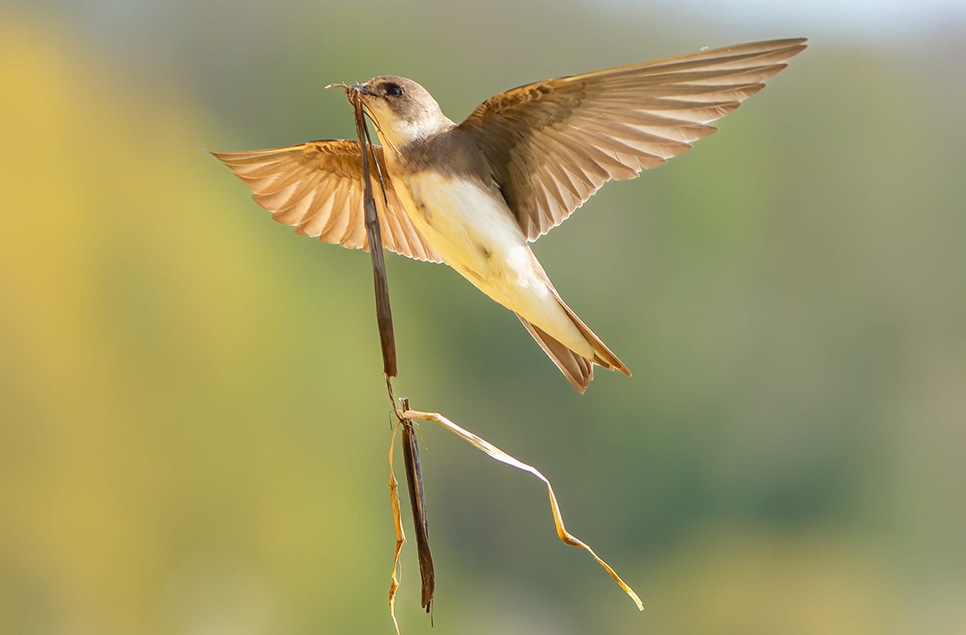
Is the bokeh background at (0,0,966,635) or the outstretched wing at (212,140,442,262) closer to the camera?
the outstretched wing at (212,140,442,262)

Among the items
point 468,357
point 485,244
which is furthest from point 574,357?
point 468,357

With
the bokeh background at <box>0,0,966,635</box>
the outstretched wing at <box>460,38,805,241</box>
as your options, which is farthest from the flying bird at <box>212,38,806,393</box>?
the bokeh background at <box>0,0,966,635</box>

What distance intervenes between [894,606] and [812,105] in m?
1.07

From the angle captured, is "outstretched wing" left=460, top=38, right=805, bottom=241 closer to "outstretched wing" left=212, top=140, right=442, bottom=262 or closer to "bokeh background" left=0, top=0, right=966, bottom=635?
"outstretched wing" left=212, top=140, right=442, bottom=262

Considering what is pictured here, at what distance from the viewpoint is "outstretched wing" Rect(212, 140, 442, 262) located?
0.52 m

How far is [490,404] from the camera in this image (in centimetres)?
159

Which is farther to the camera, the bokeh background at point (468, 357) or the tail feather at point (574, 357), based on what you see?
the bokeh background at point (468, 357)

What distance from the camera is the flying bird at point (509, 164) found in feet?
1.38

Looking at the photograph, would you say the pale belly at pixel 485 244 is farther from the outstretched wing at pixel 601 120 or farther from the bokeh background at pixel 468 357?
the bokeh background at pixel 468 357

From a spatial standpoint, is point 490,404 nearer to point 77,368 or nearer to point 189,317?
point 189,317

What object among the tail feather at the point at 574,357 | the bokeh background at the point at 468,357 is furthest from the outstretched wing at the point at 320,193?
the bokeh background at the point at 468,357

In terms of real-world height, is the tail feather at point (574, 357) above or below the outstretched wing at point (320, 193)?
below

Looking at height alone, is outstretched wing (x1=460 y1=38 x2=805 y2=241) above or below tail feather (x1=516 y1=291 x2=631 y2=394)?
above

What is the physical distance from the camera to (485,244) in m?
0.46
